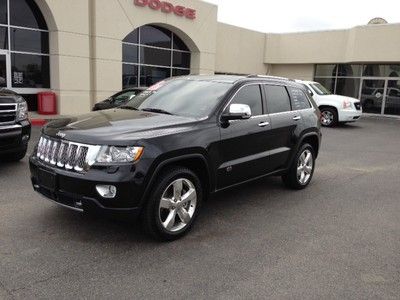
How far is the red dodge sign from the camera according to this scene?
59.0 feet

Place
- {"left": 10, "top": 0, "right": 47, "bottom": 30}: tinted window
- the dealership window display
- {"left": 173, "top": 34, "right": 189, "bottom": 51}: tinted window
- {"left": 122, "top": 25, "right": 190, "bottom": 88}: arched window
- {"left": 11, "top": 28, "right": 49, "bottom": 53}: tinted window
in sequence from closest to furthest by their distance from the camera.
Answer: {"left": 10, "top": 0, "right": 47, "bottom": 30}: tinted window < {"left": 11, "top": 28, "right": 49, "bottom": 53}: tinted window < {"left": 122, "top": 25, "right": 190, "bottom": 88}: arched window < {"left": 173, "top": 34, "right": 189, "bottom": 51}: tinted window < the dealership window display

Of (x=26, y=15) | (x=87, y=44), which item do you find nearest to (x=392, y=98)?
(x=87, y=44)

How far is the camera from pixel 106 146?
3.96 metres

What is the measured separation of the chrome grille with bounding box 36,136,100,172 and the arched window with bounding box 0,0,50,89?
11833 millimetres

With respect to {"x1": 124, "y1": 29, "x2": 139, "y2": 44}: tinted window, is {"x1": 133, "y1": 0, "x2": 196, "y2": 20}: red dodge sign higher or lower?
higher

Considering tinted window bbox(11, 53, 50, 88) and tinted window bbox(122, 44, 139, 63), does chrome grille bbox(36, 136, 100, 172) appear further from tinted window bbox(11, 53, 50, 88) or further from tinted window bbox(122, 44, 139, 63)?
tinted window bbox(122, 44, 139, 63)

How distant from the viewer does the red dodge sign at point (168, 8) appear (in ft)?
59.0

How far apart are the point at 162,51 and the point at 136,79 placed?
7.12 ft

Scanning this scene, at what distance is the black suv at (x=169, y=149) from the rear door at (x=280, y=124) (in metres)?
0.01

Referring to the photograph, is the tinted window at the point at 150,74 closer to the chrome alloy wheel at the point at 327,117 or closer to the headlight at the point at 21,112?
the chrome alloy wheel at the point at 327,117

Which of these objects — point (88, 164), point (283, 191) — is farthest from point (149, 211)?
point (283, 191)

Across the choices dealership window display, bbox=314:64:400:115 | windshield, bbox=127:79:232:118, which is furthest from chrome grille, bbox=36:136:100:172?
dealership window display, bbox=314:64:400:115

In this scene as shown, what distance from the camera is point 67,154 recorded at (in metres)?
4.14

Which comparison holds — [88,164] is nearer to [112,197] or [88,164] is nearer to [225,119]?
[112,197]
